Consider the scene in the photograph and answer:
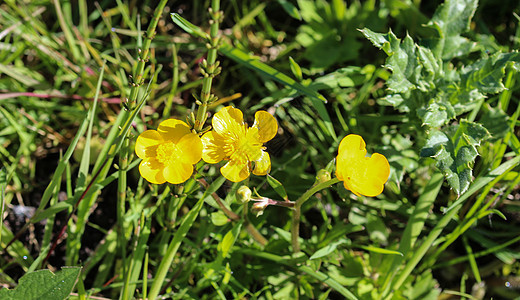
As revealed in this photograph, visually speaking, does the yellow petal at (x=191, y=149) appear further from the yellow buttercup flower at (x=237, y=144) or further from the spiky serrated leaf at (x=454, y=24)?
the spiky serrated leaf at (x=454, y=24)

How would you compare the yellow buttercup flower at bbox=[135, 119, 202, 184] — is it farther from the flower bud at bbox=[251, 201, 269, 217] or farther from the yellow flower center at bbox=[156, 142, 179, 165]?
the flower bud at bbox=[251, 201, 269, 217]

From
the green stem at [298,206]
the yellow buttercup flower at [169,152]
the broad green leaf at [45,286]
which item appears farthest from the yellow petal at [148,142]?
the green stem at [298,206]

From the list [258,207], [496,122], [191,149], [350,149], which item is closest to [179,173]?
[191,149]

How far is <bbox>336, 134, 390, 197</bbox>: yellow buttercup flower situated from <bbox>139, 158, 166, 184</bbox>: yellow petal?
0.62 m

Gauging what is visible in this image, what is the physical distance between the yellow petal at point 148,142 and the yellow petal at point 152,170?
26mm

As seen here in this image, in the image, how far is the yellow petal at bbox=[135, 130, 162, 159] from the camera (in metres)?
1.71

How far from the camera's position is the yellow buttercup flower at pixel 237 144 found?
170 cm

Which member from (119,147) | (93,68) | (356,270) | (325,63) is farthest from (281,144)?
(93,68)

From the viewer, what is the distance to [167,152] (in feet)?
5.57

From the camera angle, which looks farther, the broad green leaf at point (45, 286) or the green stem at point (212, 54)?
the broad green leaf at point (45, 286)

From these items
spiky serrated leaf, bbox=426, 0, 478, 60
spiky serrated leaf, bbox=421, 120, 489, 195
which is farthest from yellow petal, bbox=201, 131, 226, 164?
spiky serrated leaf, bbox=426, 0, 478, 60

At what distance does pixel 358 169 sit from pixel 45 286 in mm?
1178

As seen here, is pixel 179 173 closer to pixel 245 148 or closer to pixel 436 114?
pixel 245 148

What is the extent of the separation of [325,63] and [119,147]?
1.38 metres
